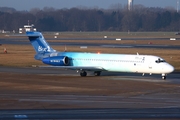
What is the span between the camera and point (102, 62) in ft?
151

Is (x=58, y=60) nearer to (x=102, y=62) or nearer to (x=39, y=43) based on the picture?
(x=39, y=43)

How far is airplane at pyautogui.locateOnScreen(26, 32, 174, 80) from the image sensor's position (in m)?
44.1

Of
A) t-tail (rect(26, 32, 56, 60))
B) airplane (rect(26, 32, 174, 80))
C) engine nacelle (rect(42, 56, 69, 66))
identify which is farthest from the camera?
t-tail (rect(26, 32, 56, 60))

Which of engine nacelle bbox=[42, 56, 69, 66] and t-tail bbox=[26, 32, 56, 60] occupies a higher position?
t-tail bbox=[26, 32, 56, 60]

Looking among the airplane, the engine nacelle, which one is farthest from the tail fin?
the engine nacelle

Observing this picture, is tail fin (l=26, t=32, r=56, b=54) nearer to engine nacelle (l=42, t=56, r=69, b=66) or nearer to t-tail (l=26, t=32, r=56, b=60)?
t-tail (l=26, t=32, r=56, b=60)

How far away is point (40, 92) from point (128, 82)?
360 inches

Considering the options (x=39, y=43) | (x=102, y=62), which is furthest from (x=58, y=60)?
(x=102, y=62)

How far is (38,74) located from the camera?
48000mm

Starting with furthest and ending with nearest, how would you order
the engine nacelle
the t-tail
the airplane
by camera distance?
the t-tail → the engine nacelle → the airplane

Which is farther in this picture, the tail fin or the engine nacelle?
the tail fin

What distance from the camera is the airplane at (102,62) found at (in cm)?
4406

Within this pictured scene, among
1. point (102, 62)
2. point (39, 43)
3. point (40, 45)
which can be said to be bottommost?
point (102, 62)

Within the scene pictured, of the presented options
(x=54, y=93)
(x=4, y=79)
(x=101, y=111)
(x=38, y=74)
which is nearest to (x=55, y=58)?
(x=38, y=74)
